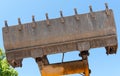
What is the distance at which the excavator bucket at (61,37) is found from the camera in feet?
27.0

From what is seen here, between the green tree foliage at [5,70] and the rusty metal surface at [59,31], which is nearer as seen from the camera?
the rusty metal surface at [59,31]

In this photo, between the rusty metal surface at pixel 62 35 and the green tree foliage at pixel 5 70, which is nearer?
the rusty metal surface at pixel 62 35

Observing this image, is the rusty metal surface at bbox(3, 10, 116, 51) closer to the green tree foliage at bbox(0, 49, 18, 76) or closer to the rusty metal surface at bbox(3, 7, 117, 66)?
the rusty metal surface at bbox(3, 7, 117, 66)

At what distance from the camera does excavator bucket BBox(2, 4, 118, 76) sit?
27.0 ft

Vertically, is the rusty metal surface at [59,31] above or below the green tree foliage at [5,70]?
above

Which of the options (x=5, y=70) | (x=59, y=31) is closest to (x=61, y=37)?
(x=59, y=31)

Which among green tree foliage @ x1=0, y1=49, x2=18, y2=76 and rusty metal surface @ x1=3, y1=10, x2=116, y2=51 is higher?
rusty metal surface @ x1=3, y1=10, x2=116, y2=51

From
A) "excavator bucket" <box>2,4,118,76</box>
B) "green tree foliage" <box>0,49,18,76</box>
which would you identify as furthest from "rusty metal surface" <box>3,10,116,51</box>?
"green tree foliage" <box>0,49,18,76</box>

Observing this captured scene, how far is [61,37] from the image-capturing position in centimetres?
830

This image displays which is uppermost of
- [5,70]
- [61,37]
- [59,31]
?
[59,31]

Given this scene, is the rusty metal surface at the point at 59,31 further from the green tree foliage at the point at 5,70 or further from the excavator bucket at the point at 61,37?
the green tree foliage at the point at 5,70

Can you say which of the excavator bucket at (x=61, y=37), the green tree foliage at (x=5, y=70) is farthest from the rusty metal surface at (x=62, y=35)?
the green tree foliage at (x=5, y=70)

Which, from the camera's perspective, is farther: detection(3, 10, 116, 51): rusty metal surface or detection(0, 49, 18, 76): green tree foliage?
detection(0, 49, 18, 76): green tree foliage

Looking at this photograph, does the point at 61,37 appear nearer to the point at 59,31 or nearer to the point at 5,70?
the point at 59,31
